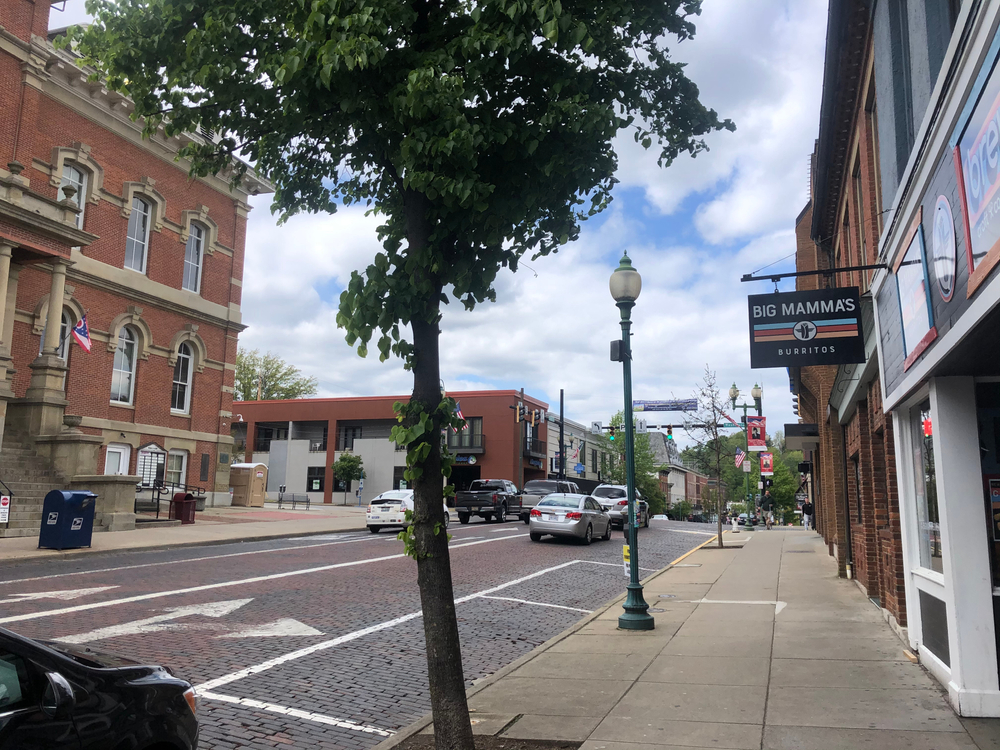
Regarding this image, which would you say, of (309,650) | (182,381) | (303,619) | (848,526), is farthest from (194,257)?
(309,650)

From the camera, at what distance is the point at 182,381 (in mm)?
31781

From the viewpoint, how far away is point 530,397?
6125 centimetres

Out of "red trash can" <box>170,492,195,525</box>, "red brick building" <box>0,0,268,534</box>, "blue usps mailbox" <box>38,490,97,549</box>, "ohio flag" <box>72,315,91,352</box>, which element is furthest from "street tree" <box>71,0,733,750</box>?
"red trash can" <box>170,492,195,525</box>

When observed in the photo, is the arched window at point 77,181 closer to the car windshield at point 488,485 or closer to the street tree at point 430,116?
the car windshield at point 488,485

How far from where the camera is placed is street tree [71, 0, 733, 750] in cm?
485

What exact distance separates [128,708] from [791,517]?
88463mm

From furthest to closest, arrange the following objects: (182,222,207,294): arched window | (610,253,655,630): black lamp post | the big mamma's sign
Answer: (182,222,207,294): arched window, (610,253,655,630): black lamp post, the big mamma's sign

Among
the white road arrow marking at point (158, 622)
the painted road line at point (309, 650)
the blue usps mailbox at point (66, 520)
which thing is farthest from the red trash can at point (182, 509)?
the painted road line at point (309, 650)

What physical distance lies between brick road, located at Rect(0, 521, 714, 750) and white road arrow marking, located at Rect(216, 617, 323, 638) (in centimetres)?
11

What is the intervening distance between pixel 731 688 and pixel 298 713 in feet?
11.8

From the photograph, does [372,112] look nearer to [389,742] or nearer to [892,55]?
[389,742]

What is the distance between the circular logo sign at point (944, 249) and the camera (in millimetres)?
5133

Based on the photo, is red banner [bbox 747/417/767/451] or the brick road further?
red banner [bbox 747/417/767/451]

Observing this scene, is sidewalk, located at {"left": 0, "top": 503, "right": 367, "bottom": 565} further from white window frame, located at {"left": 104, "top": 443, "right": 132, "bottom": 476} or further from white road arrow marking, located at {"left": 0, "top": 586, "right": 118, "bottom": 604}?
white road arrow marking, located at {"left": 0, "top": 586, "right": 118, "bottom": 604}
